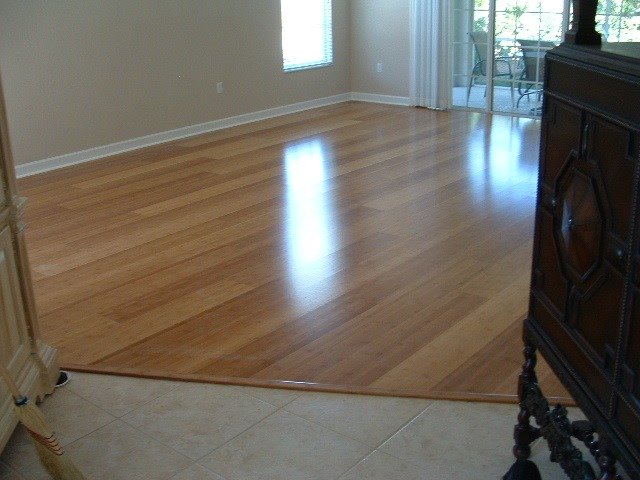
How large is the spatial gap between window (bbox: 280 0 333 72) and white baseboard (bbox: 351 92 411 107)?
541mm

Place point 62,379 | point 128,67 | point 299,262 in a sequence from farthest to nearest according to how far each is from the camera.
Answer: point 128,67, point 299,262, point 62,379

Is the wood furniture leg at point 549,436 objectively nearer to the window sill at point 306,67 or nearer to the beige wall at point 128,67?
the beige wall at point 128,67

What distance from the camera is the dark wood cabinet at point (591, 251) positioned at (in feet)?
5.01

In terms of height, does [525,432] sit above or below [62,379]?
above

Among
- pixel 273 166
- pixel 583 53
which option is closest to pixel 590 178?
pixel 583 53

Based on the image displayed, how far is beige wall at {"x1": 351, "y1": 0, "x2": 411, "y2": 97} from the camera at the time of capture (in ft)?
27.1

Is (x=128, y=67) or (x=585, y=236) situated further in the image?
(x=128, y=67)

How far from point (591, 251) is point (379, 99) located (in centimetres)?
707

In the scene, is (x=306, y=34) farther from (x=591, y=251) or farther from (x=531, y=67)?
(x=591, y=251)

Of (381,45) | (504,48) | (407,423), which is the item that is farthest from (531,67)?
(407,423)

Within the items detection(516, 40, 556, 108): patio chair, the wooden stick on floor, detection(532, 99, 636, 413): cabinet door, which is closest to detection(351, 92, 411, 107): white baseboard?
detection(516, 40, 556, 108): patio chair

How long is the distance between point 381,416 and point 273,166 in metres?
3.61

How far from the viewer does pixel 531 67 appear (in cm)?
762

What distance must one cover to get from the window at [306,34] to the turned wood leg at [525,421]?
20.2 feet
